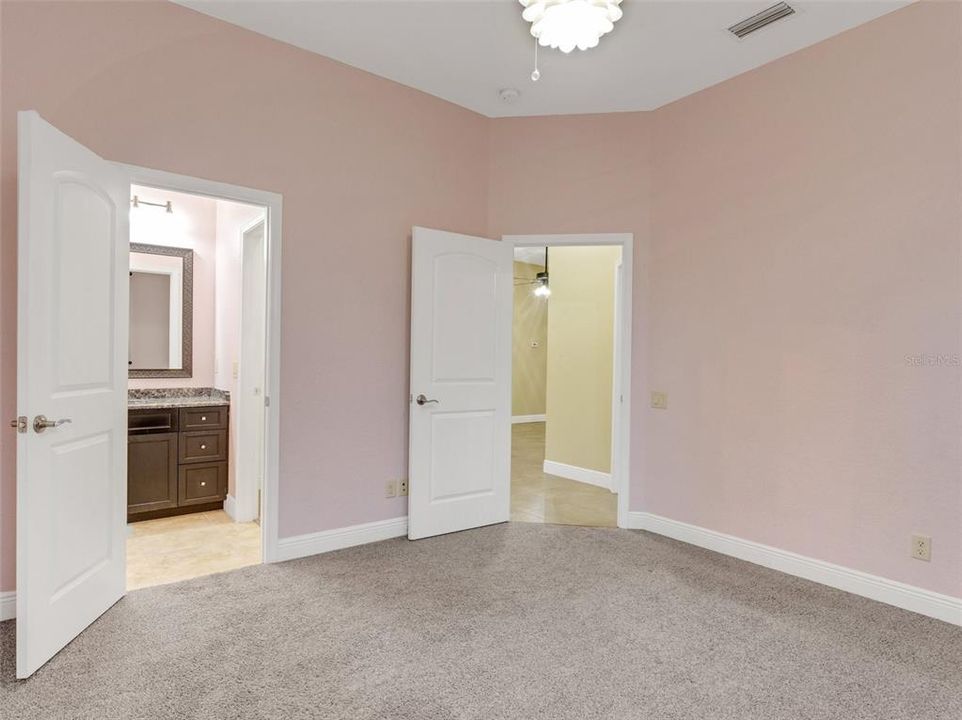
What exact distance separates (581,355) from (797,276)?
2503 mm

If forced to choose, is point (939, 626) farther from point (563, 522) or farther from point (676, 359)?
point (563, 522)

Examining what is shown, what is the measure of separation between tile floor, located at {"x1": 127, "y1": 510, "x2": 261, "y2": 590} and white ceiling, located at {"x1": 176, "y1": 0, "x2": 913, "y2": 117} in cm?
301

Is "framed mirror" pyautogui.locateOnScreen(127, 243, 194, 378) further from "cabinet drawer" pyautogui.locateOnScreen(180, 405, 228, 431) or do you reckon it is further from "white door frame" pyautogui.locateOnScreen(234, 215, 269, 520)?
"white door frame" pyautogui.locateOnScreen(234, 215, 269, 520)

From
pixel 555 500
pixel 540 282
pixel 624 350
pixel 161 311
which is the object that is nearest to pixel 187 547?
pixel 161 311

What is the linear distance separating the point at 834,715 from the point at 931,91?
2780 mm

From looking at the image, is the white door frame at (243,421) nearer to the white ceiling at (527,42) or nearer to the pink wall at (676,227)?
the pink wall at (676,227)

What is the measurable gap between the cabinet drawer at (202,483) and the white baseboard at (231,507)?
9 centimetres

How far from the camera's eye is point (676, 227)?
148 inches

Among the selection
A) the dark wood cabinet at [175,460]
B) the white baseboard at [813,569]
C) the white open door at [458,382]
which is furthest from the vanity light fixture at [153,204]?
the white baseboard at [813,569]

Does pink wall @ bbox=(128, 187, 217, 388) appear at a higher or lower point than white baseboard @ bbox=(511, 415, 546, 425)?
higher

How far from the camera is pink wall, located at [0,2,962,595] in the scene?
103 inches

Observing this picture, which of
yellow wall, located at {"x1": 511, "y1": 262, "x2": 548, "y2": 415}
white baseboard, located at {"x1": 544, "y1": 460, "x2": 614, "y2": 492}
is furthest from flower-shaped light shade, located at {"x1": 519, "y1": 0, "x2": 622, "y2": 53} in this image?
yellow wall, located at {"x1": 511, "y1": 262, "x2": 548, "y2": 415}

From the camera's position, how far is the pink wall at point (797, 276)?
2.66m

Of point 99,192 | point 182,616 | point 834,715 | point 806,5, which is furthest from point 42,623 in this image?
point 806,5
